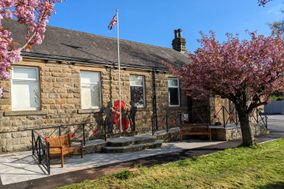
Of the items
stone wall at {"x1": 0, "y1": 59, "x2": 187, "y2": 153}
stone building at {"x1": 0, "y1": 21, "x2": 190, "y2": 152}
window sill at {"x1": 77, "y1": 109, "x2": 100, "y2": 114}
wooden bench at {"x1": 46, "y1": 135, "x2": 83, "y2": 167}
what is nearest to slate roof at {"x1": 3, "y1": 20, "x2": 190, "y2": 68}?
stone building at {"x1": 0, "y1": 21, "x2": 190, "y2": 152}

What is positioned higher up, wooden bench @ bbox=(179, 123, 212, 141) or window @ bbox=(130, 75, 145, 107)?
window @ bbox=(130, 75, 145, 107)

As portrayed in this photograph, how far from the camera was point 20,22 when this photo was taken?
4465mm

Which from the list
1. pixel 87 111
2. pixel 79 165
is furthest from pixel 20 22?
pixel 87 111

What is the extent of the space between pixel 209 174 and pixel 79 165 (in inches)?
148

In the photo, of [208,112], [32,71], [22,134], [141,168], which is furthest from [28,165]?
[208,112]

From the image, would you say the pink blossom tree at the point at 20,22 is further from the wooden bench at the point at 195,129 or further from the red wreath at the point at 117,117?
the wooden bench at the point at 195,129

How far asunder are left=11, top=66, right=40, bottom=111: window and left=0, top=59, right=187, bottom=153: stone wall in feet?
0.73

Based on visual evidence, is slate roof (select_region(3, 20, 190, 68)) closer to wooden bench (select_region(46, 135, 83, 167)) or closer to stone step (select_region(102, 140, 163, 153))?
wooden bench (select_region(46, 135, 83, 167))

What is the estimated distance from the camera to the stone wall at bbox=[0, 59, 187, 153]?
10.4 metres

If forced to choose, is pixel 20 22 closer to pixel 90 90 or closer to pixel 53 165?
pixel 53 165

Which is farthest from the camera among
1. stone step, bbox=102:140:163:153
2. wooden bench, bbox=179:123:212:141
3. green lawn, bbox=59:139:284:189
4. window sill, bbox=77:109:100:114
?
wooden bench, bbox=179:123:212:141

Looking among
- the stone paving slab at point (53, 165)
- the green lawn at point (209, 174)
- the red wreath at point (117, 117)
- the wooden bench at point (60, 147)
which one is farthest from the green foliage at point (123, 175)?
the red wreath at point (117, 117)

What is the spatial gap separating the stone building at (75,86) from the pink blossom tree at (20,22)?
650 cm

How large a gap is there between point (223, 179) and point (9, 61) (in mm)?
5520
